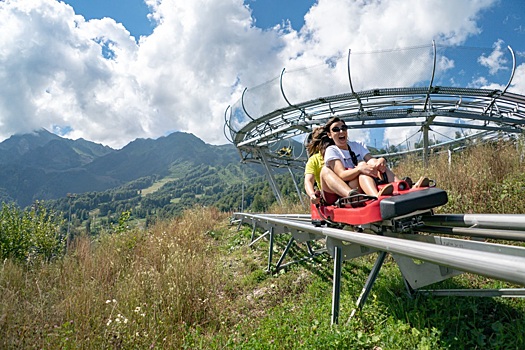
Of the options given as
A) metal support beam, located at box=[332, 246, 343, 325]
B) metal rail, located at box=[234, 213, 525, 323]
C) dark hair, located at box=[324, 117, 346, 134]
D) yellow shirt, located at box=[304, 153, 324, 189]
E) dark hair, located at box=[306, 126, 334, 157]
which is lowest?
metal support beam, located at box=[332, 246, 343, 325]

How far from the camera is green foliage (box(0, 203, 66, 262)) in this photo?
6293 mm

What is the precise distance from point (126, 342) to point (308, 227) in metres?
1.89

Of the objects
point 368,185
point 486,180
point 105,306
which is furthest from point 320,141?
point 105,306

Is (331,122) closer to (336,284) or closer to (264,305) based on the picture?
(336,284)

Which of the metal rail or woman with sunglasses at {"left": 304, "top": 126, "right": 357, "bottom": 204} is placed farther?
woman with sunglasses at {"left": 304, "top": 126, "right": 357, "bottom": 204}

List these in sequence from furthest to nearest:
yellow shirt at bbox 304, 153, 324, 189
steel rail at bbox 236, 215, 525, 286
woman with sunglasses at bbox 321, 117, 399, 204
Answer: yellow shirt at bbox 304, 153, 324, 189 < woman with sunglasses at bbox 321, 117, 399, 204 < steel rail at bbox 236, 215, 525, 286

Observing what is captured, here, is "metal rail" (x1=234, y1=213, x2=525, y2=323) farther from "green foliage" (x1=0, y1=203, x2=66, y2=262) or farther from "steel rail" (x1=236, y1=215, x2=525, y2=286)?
"green foliage" (x1=0, y1=203, x2=66, y2=262)

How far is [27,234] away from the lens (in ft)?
22.3

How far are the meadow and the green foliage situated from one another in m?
2.12

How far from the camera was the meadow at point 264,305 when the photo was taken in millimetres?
1986

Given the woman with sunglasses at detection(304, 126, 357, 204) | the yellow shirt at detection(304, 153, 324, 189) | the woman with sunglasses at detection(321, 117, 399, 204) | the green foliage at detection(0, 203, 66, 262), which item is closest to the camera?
the woman with sunglasses at detection(321, 117, 399, 204)

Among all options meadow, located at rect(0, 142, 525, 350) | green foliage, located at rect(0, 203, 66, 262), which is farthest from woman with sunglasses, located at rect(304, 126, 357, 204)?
green foliage, located at rect(0, 203, 66, 262)

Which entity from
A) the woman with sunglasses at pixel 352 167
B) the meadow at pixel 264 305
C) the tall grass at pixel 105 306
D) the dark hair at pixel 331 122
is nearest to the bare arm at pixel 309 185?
the woman with sunglasses at pixel 352 167

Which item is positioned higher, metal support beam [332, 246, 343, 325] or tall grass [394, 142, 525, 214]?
tall grass [394, 142, 525, 214]
